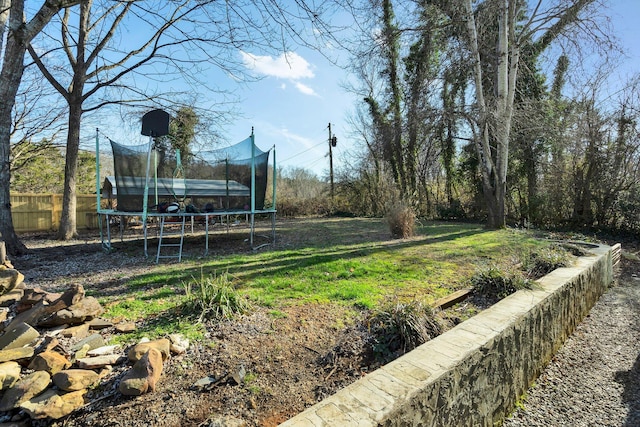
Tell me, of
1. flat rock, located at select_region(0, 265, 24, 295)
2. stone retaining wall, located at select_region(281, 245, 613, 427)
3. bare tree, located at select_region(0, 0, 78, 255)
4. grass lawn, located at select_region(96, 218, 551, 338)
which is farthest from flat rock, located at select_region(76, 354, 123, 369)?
bare tree, located at select_region(0, 0, 78, 255)

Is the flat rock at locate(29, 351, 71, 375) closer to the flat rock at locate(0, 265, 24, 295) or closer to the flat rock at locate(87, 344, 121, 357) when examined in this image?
the flat rock at locate(87, 344, 121, 357)

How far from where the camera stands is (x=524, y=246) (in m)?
5.76

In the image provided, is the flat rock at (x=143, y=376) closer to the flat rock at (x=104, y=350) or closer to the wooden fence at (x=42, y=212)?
the flat rock at (x=104, y=350)

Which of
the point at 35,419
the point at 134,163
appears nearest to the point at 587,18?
the point at 134,163

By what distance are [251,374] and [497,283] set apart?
8.32 feet

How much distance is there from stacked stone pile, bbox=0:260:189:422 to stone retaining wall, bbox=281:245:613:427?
3.37 ft

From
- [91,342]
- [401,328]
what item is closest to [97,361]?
[91,342]

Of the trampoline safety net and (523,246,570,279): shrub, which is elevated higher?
the trampoline safety net

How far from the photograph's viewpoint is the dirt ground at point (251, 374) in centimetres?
142

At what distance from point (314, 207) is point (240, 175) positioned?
936 centimetres

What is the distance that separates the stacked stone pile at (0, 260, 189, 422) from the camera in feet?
4.71

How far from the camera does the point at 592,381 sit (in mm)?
2404

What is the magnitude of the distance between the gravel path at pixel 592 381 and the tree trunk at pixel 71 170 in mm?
9039

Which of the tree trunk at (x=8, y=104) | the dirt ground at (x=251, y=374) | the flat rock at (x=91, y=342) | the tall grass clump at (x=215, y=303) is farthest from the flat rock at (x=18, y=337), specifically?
the tree trunk at (x=8, y=104)
